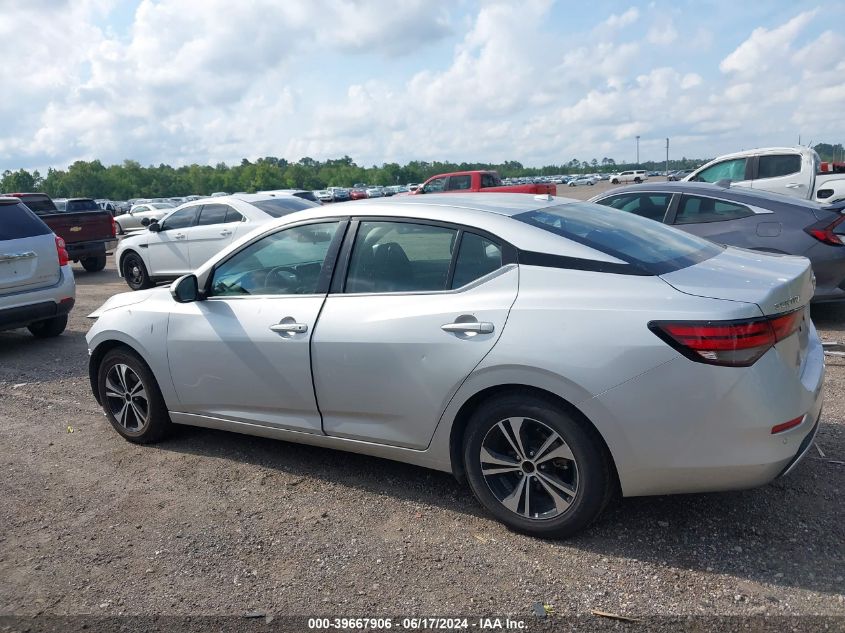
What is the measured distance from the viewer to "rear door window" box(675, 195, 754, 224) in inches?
294

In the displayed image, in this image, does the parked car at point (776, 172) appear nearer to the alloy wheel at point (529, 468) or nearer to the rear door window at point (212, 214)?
the rear door window at point (212, 214)

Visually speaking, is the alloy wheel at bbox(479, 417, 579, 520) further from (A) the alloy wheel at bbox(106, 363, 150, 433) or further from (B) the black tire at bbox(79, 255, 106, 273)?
(B) the black tire at bbox(79, 255, 106, 273)

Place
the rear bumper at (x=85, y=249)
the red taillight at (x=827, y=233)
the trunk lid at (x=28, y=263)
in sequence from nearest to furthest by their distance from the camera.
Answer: the red taillight at (x=827, y=233) < the trunk lid at (x=28, y=263) < the rear bumper at (x=85, y=249)

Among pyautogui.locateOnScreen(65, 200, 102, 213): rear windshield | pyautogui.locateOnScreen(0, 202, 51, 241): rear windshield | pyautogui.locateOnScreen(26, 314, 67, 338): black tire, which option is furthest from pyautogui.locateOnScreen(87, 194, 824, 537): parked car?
pyautogui.locateOnScreen(65, 200, 102, 213): rear windshield

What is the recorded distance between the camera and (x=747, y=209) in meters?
7.41

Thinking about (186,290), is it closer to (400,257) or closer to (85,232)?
(400,257)

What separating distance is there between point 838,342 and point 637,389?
181 inches

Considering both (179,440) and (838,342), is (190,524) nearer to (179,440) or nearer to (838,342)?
(179,440)

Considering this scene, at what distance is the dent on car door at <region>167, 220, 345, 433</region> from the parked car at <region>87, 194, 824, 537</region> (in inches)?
0.5

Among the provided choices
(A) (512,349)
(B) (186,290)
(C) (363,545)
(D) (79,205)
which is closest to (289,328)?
(B) (186,290)

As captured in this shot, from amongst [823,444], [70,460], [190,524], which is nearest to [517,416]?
[190,524]

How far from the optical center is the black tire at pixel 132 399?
4.87 meters

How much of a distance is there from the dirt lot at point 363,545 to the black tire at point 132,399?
0.18 m

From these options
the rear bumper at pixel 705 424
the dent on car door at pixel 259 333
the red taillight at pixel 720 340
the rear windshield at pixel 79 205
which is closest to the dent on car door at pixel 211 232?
the dent on car door at pixel 259 333
